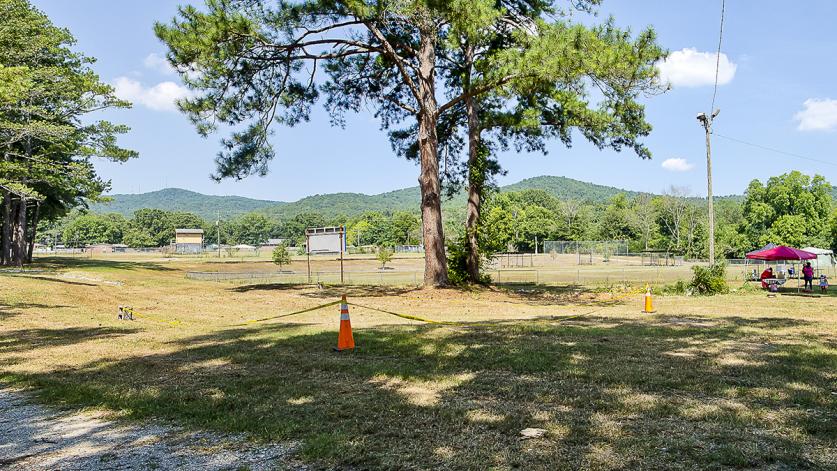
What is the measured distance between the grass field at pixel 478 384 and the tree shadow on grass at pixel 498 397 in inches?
0.9

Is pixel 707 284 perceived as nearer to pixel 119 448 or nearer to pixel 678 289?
pixel 678 289

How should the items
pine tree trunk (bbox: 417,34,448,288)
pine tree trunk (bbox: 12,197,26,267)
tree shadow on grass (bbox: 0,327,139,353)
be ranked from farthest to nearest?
pine tree trunk (bbox: 12,197,26,267)
pine tree trunk (bbox: 417,34,448,288)
tree shadow on grass (bbox: 0,327,139,353)

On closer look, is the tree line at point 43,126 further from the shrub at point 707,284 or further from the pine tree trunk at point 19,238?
the shrub at point 707,284

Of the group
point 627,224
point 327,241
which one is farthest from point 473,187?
point 627,224

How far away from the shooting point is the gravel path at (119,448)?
400 centimetres

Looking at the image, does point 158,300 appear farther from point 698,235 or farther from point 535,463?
point 698,235

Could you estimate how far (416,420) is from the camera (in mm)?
4805

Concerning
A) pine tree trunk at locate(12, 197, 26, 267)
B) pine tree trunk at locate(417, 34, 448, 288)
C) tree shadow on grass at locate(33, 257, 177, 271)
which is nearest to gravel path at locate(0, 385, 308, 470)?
pine tree trunk at locate(417, 34, 448, 288)

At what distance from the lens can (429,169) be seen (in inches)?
810

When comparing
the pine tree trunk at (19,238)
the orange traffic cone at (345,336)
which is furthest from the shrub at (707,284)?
the pine tree trunk at (19,238)

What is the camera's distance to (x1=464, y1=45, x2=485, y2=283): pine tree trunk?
23000mm

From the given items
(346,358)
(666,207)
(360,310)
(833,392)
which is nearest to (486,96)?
(360,310)

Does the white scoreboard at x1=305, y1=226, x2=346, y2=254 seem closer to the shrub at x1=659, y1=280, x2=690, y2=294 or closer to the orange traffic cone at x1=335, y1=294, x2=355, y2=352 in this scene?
the shrub at x1=659, y1=280, x2=690, y2=294

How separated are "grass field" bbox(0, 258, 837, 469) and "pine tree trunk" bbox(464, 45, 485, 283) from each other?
10.2 meters
